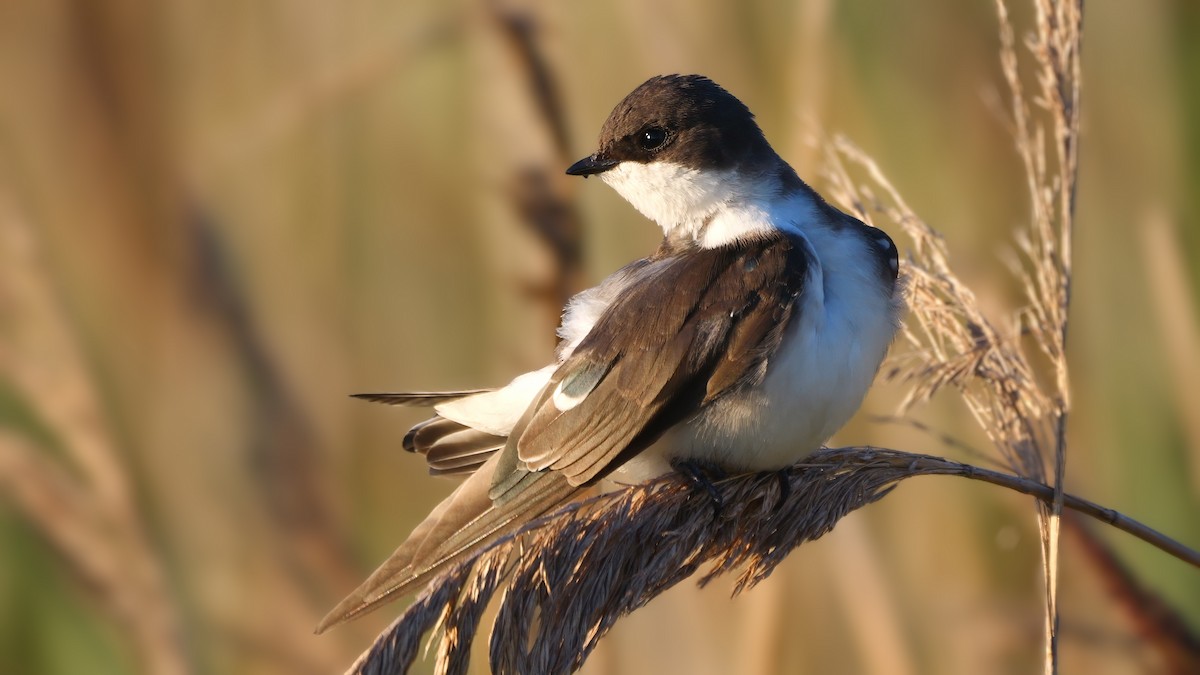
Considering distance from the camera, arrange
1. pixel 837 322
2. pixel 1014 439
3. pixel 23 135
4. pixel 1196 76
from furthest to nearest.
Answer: pixel 23 135 < pixel 1196 76 < pixel 837 322 < pixel 1014 439

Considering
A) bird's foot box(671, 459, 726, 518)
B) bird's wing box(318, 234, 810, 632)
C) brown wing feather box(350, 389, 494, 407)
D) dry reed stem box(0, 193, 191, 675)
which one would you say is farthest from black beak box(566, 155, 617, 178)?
dry reed stem box(0, 193, 191, 675)

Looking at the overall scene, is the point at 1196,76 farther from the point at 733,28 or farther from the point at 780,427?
the point at 780,427

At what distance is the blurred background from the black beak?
26 centimetres

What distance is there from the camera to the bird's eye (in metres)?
2.01

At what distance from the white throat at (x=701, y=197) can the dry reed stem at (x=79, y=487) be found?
114 centimetres

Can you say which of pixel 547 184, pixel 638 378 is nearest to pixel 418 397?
pixel 638 378

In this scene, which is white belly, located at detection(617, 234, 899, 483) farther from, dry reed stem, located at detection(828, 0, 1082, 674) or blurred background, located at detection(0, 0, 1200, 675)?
blurred background, located at detection(0, 0, 1200, 675)

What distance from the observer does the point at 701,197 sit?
6.55ft

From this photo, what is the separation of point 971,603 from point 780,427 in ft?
3.41

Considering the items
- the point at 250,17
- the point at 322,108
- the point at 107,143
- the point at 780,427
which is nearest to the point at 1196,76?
the point at 780,427

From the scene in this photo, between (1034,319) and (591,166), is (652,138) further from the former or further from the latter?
(1034,319)

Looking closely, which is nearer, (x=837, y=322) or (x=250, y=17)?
(x=837, y=322)

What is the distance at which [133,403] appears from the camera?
9.04 feet

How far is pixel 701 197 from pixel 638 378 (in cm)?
34
